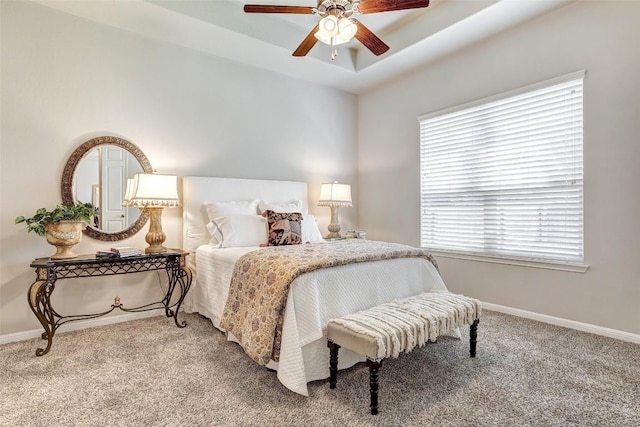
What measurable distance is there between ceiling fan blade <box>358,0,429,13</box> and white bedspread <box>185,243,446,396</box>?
1.76 metres

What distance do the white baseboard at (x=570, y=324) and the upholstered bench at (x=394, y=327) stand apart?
1.26m

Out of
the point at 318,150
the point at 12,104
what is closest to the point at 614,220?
the point at 318,150

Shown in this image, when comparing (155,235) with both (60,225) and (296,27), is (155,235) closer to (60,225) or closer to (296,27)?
(60,225)

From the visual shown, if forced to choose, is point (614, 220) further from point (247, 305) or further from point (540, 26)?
point (247, 305)

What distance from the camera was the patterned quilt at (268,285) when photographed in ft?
6.55

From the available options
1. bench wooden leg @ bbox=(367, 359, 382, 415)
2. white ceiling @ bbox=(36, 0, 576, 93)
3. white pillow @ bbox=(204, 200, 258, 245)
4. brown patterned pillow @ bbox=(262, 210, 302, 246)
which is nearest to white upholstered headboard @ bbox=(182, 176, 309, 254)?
white pillow @ bbox=(204, 200, 258, 245)

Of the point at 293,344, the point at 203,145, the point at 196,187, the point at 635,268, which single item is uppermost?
the point at 203,145

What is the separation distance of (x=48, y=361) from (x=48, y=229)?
0.98 m

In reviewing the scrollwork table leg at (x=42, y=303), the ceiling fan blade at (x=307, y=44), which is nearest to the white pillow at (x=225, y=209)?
the scrollwork table leg at (x=42, y=303)

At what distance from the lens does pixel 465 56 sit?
3.79 m

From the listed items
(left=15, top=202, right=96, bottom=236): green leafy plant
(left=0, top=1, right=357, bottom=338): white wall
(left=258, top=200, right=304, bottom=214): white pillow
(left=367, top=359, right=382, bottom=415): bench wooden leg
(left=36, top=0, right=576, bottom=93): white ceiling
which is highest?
(left=36, top=0, right=576, bottom=93): white ceiling

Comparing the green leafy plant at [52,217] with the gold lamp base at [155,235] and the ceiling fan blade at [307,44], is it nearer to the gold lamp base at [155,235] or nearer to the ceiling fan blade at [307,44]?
the gold lamp base at [155,235]

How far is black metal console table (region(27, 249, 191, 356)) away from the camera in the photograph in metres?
2.53

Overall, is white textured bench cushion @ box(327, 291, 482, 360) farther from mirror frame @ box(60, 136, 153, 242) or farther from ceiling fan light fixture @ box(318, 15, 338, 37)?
mirror frame @ box(60, 136, 153, 242)
